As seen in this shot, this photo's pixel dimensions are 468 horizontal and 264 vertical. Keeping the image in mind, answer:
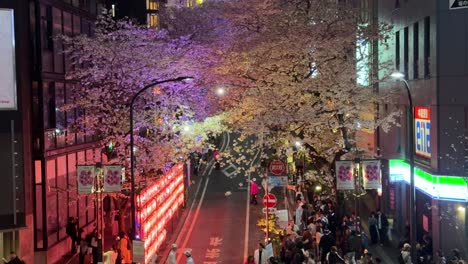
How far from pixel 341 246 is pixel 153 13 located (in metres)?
58.8

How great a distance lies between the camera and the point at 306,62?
24047 mm

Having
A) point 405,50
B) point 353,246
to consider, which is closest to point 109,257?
point 353,246

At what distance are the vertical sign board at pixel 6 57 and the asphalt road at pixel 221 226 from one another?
9.96m

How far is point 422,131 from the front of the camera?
25.7m

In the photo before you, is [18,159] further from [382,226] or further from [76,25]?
[382,226]

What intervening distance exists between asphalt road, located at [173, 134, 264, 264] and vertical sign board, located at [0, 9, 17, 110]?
392 inches

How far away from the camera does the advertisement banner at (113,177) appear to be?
72.1 ft

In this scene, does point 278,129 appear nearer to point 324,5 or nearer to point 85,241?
point 324,5

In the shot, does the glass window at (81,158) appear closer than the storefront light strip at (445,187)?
No

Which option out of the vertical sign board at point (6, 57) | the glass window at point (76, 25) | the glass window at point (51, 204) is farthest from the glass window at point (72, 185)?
the vertical sign board at point (6, 57)

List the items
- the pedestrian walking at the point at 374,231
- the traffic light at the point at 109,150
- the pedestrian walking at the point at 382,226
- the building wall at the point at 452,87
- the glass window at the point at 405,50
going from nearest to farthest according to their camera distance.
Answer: the building wall at the point at 452,87 < the pedestrian walking at the point at 374,231 < the glass window at the point at 405,50 < the pedestrian walking at the point at 382,226 < the traffic light at the point at 109,150

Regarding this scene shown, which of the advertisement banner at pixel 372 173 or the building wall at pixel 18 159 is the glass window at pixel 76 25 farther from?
the advertisement banner at pixel 372 173

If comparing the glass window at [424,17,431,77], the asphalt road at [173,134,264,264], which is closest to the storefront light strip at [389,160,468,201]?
the glass window at [424,17,431,77]

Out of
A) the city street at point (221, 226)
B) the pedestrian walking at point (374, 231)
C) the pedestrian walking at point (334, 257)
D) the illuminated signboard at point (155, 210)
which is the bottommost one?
the city street at point (221, 226)
